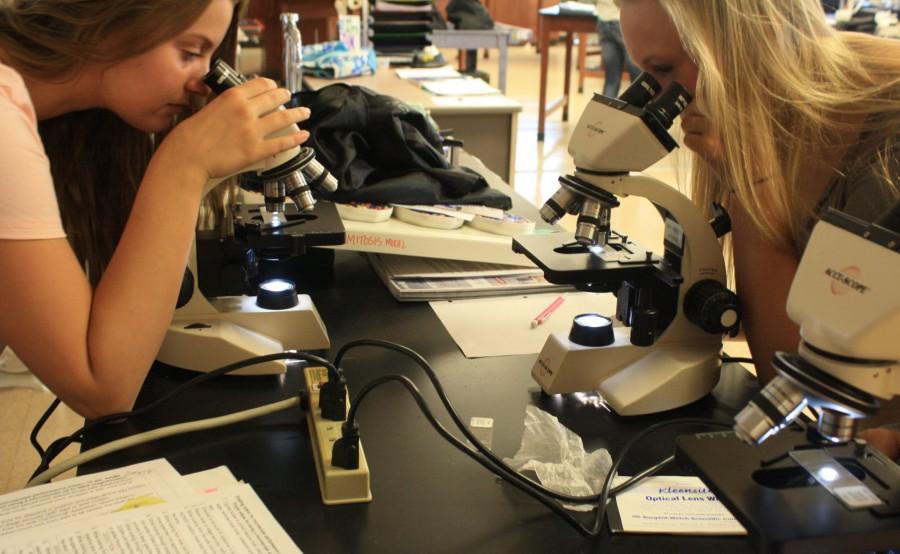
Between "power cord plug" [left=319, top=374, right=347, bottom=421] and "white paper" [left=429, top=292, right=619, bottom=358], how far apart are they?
0.30m

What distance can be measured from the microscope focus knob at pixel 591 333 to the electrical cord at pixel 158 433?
0.34m

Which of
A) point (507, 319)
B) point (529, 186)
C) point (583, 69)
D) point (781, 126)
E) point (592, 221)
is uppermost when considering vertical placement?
point (781, 126)

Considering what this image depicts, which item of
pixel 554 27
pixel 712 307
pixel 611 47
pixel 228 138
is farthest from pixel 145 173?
pixel 611 47

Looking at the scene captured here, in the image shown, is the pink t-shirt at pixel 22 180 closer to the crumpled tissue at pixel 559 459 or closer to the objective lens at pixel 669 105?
the crumpled tissue at pixel 559 459

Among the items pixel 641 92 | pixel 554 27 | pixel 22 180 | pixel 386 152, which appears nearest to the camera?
pixel 22 180

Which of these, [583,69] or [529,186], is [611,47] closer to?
[583,69]

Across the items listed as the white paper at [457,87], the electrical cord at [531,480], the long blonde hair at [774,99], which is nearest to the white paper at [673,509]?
the electrical cord at [531,480]

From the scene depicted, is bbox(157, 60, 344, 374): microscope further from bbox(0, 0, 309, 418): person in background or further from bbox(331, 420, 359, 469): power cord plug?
bbox(331, 420, 359, 469): power cord plug

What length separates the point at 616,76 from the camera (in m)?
5.75

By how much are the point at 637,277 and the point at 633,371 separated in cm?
11

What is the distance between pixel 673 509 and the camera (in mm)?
831

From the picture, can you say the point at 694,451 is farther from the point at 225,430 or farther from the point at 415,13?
the point at 415,13

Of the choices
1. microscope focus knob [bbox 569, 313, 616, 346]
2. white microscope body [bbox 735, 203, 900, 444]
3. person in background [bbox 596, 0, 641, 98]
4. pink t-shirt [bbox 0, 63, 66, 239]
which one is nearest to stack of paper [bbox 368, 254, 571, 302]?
microscope focus knob [bbox 569, 313, 616, 346]

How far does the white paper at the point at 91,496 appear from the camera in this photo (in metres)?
0.76
